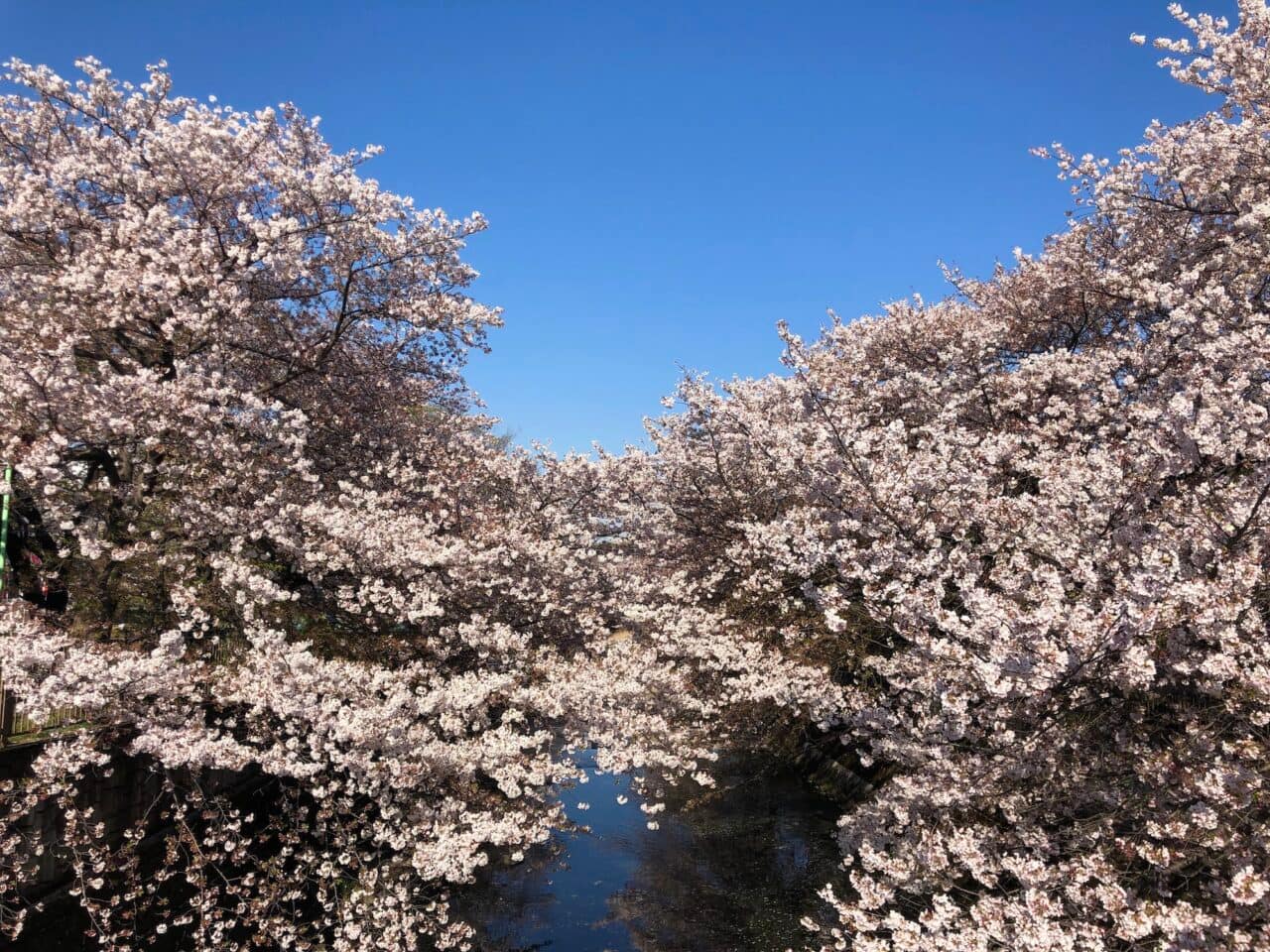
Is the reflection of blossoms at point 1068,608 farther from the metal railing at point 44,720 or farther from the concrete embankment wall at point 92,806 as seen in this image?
the concrete embankment wall at point 92,806

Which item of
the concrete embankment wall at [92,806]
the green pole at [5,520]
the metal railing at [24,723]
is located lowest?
the concrete embankment wall at [92,806]

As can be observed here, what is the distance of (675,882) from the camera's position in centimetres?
1467

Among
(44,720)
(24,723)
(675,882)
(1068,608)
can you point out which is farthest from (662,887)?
(1068,608)

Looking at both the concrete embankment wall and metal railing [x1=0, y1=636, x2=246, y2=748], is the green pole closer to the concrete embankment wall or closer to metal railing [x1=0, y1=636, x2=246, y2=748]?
metal railing [x1=0, y1=636, x2=246, y2=748]

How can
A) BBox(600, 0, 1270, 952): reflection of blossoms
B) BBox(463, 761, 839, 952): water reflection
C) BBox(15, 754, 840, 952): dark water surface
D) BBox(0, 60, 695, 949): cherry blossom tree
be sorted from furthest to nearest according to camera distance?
BBox(463, 761, 839, 952): water reflection, BBox(15, 754, 840, 952): dark water surface, BBox(0, 60, 695, 949): cherry blossom tree, BBox(600, 0, 1270, 952): reflection of blossoms

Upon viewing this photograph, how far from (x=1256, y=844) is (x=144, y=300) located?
13.0 meters

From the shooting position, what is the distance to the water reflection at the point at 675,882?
40.9 feet

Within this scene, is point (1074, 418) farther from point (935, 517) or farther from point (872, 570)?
point (872, 570)

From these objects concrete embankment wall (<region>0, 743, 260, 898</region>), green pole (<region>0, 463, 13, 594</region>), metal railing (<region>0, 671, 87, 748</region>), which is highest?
green pole (<region>0, 463, 13, 594</region>)

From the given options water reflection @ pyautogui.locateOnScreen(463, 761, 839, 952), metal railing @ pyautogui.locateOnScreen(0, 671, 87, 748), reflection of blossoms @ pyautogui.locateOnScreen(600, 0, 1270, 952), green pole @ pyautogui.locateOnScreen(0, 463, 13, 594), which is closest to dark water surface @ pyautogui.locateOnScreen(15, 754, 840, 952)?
water reflection @ pyautogui.locateOnScreen(463, 761, 839, 952)

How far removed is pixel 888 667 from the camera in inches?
348

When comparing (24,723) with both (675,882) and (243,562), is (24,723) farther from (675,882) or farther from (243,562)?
(675,882)

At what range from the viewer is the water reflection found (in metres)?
12.5

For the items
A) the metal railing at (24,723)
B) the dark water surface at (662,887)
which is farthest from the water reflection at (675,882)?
the metal railing at (24,723)
